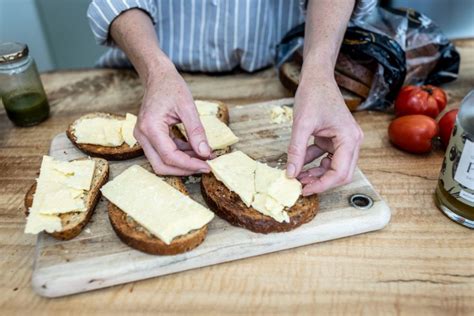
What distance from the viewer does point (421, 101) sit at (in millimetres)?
Result: 2484

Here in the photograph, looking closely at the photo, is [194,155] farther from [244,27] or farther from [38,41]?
[38,41]

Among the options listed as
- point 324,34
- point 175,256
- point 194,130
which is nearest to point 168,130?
point 194,130

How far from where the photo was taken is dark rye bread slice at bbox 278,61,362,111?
264 cm

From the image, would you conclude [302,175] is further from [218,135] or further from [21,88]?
[21,88]

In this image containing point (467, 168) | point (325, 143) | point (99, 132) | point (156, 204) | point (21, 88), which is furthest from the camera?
point (21, 88)

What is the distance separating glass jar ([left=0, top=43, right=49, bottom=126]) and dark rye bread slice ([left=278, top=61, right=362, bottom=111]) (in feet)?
4.71

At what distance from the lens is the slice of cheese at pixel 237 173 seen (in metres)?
1.86

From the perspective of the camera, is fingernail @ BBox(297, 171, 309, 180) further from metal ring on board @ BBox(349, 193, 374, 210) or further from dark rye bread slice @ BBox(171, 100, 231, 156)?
dark rye bread slice @ BBox(171, 100, 231, 156)

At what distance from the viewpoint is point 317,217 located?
1883 millimetres

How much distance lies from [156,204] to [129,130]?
61 centimetres

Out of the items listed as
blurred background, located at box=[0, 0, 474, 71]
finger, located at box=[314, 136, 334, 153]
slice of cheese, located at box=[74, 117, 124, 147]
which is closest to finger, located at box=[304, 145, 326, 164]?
finger, located at box=[314, 136, 334, 153]

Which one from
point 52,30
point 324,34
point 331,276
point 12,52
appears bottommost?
point 52,30

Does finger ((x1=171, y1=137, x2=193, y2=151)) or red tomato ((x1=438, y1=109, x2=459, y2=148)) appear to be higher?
finger ((x1=171, y1=137, x2=193, y2=151))

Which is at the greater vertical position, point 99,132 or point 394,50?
point 394,50
